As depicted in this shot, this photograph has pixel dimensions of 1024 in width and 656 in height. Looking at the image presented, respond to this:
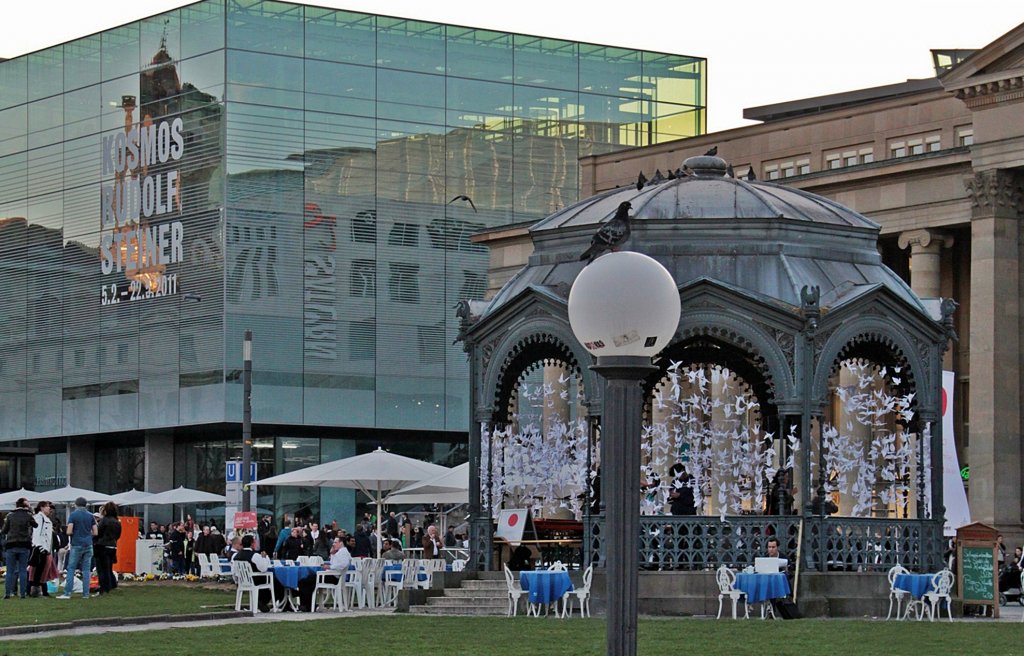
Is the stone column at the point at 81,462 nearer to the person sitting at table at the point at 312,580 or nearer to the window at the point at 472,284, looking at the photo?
the window at the point at 472,284

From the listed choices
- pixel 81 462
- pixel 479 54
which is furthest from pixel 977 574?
pixel 81 462

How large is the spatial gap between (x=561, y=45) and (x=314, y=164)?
11.5 m

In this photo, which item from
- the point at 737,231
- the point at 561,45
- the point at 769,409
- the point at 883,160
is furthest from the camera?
the point at 561,45

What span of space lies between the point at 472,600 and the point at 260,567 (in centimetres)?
410

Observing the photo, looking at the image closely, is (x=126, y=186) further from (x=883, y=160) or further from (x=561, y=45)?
(x=883, y=160)

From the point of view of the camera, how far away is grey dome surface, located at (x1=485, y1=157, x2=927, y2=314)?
99.2 ft

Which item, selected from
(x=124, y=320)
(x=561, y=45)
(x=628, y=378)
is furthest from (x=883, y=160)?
(x=628, y=378)

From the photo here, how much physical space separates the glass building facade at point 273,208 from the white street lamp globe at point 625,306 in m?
63.5

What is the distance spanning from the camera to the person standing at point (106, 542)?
3712cm

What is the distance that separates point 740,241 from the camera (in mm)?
30375

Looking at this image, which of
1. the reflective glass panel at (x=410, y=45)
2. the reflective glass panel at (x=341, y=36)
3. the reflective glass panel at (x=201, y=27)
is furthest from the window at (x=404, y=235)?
the reflective glass panel at (x=201, y=27)

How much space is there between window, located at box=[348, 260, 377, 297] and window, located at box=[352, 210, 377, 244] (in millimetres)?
785

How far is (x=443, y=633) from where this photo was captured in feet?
83.3

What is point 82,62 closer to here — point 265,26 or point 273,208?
A: point 265,26
